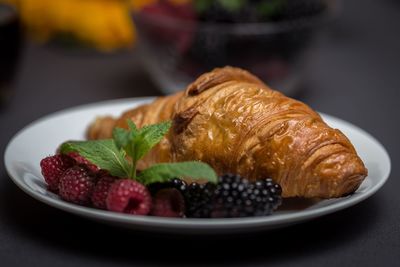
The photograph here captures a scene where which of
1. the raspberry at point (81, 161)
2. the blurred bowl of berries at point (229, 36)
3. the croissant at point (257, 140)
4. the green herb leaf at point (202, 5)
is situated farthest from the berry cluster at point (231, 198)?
the green herb leaf at point (202, 5)

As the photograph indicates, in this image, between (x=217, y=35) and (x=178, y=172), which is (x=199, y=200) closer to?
(x=178, y=172)

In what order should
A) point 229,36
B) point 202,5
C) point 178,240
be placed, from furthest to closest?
point 202,5 < point 229,36 < point 178,240

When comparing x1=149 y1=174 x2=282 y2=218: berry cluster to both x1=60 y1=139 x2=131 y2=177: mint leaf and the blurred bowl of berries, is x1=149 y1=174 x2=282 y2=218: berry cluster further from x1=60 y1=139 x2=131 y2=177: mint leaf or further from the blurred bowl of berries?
the blurred bowl of berries

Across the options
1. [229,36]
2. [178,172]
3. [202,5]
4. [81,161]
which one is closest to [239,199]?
[178,172]

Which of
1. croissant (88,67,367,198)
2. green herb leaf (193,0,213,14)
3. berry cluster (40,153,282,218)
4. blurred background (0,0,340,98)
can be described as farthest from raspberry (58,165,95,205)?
green herb leaf (193,0,213,14)

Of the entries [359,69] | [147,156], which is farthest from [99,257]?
[359,69]

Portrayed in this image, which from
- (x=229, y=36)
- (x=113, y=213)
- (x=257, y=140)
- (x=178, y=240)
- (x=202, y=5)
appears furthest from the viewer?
(x=202, y=5)

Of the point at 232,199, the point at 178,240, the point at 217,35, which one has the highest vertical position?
the point at 217,35

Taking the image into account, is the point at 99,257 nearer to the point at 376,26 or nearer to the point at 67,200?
the point at 67,200
